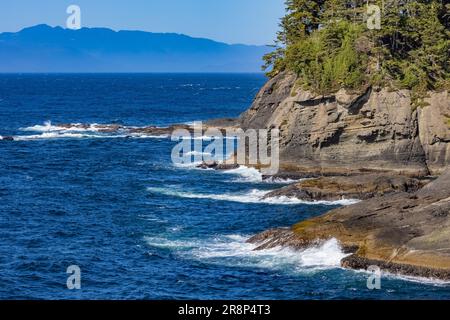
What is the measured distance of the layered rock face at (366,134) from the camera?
74312 mm

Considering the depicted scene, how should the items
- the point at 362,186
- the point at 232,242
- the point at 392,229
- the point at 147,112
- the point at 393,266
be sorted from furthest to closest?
the point at 147,112 < the point at 362,186 < the point at 232,242 < the point at 392,229 < the point at 393,266

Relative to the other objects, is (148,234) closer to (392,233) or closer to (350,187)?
(392,233)

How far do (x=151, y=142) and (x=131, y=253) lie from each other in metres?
59.9

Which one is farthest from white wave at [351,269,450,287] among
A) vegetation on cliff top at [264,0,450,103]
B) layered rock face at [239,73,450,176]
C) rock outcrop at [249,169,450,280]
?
vegetation on cliff top at [264,0,450,103]

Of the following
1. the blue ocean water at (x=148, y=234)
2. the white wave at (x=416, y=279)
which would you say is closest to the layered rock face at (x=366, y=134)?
the blue ocean water at (x=148, y=234)

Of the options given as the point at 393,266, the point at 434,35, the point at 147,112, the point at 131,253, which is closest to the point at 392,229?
the point at 393,266

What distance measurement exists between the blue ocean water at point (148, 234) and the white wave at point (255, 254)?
65 mm

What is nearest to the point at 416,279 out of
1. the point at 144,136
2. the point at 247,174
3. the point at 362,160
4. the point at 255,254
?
the point at 255,254

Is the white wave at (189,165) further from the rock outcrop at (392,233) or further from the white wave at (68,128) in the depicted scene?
the white wave at (68,128)

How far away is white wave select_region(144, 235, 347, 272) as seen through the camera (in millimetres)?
46906

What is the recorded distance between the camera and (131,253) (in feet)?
165

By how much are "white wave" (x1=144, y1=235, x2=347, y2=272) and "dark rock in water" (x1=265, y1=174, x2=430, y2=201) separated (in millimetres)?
13445

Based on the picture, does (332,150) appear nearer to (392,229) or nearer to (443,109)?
(443,109)

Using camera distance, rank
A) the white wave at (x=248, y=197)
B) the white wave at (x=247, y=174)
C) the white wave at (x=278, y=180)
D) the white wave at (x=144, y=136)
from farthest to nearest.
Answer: the white wave at (x=144, y=136)
the white wave at (x=247, y=174)
the white wave at (x=278, y=180)
the white wave at (x=248, y=197)
